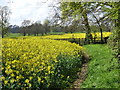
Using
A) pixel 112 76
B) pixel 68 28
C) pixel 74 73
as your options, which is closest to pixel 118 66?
pixel 112 76

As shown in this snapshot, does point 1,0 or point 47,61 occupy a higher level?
point 1,0

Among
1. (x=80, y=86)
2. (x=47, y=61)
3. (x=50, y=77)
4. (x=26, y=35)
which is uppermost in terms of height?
(x=26, y=35)

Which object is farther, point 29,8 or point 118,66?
point 118,66

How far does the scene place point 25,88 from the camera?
121 inches

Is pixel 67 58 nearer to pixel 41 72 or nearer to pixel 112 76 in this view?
pixel 112 76

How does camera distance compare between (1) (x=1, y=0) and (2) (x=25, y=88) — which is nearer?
(1) (x=1, y=0)

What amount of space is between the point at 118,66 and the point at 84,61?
2659mm

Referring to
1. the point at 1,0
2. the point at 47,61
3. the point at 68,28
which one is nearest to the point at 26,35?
the point at 47,61

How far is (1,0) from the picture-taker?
7.64 feet

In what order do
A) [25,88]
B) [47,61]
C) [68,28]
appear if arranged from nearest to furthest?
[25,88] → [47,61] → [68,28]

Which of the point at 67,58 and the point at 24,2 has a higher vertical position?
the point at 24,2

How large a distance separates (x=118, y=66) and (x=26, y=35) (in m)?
4.21

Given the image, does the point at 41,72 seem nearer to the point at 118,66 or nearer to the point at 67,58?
the point at 67,58

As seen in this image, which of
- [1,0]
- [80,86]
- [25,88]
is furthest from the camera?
[80,86]
